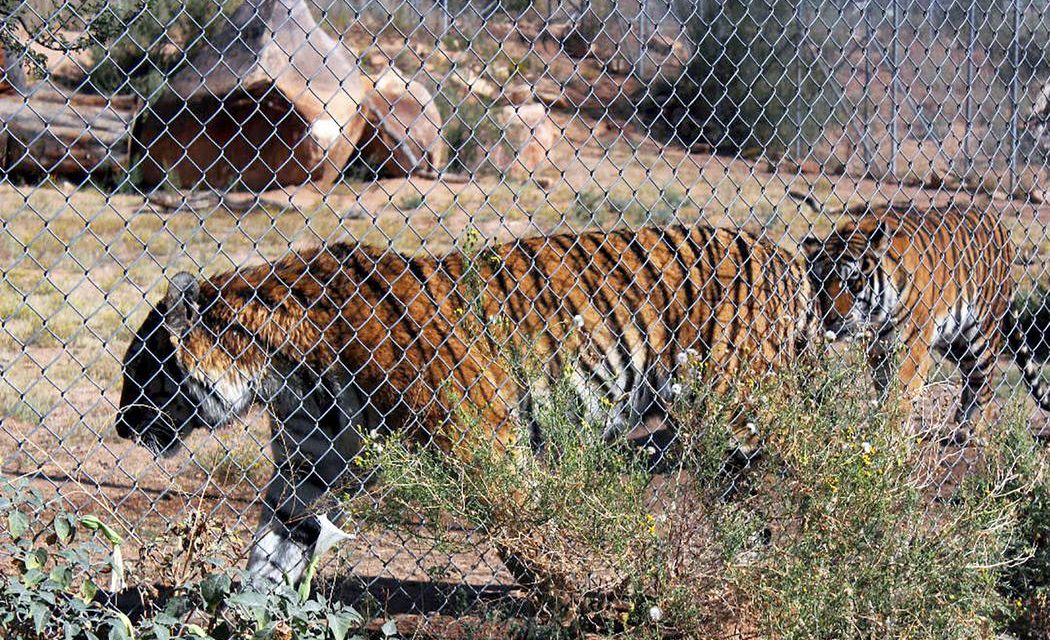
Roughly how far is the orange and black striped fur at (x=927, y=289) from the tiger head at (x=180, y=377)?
9.18 ft

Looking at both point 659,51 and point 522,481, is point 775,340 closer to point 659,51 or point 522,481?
point 522,481

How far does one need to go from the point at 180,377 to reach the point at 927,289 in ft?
13.0

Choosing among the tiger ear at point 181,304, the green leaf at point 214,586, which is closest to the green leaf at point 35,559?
the green leaf at point 214,586

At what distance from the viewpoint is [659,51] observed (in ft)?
69.7

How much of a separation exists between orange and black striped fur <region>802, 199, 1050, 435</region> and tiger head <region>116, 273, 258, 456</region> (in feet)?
9.18

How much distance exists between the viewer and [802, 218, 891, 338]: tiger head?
5.96 metres

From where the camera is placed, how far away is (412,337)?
4.33m

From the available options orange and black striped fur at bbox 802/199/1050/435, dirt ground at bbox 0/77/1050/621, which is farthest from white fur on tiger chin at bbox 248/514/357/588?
orange and black striped fur at bbox 802/199/1050/435

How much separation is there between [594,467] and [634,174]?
12.0 m

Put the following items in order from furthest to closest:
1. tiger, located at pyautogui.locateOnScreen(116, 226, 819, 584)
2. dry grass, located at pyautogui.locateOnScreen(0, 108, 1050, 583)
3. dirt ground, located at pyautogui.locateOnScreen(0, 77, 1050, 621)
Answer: dry grass, located at pyautogui.locateOnScreen(0, 108, 1050, 583) < tiger, located at pyautogui.locateOnScreen(116, 226, 819, 584) < dirt ground, located at pyautogui.locateOnScreen(0, 77, 1050, 621)

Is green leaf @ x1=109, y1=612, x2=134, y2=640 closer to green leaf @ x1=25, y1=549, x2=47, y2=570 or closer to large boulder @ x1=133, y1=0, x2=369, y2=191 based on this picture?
green leaf @ x1=25, y1=549, x2=47, y2=570

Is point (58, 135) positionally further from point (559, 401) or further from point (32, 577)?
point (32, 577)

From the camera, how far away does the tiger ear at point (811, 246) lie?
5.30 m

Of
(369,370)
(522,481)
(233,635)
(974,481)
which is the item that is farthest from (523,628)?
(974,481)
